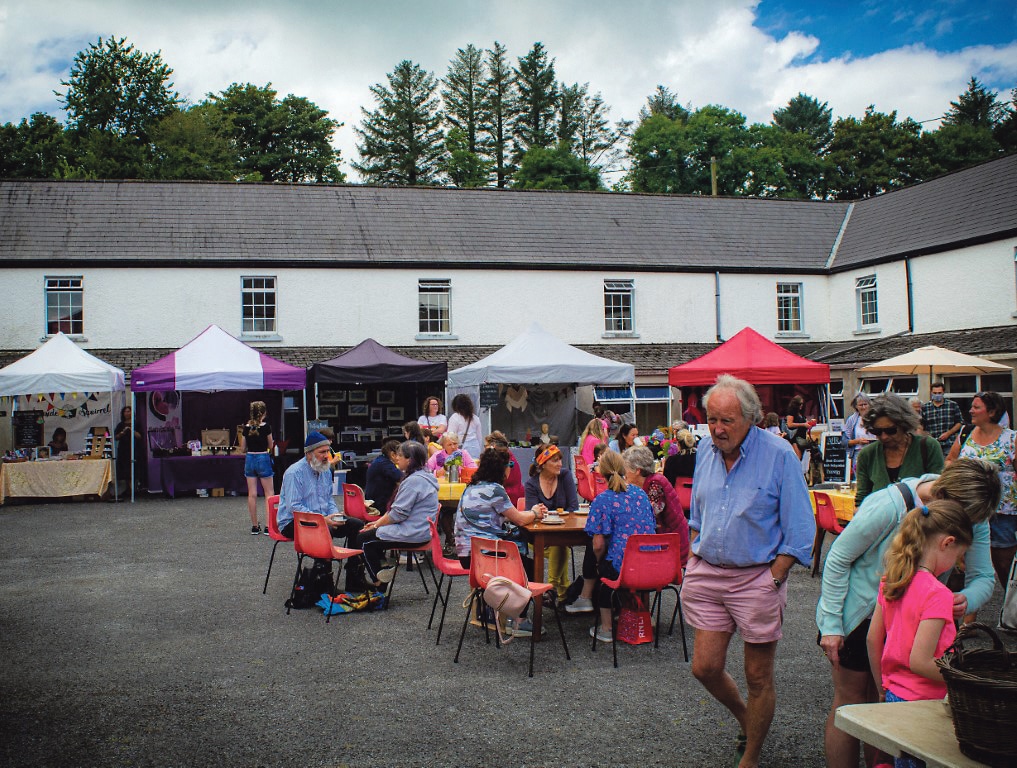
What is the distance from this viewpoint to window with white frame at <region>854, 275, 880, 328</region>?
880 inches

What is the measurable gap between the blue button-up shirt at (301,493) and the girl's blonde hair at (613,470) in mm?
3156

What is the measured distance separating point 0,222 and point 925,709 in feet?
73.7

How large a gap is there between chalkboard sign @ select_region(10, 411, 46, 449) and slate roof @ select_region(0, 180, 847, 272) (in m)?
3.84

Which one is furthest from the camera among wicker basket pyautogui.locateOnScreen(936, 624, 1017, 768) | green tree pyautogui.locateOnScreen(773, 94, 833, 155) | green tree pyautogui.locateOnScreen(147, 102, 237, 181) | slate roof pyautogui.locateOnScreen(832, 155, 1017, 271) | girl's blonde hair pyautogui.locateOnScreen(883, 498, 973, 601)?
green tree pyautogui.locateOnScreen(773, 94, 833, 155)

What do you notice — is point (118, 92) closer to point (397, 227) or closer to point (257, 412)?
point (397, 227)

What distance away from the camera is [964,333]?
1906 centimetres

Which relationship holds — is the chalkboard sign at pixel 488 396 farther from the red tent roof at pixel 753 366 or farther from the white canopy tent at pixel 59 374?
the white canopy tent at pixel 59 374

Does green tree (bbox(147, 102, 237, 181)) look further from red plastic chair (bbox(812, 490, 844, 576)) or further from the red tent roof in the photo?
red plastic chair (bbox(812, 490, 844, 576))

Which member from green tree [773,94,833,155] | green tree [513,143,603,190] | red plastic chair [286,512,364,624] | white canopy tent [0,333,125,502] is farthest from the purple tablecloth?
green tree [773,94,833,155]

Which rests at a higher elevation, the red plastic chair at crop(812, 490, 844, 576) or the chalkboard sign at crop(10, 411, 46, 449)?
the chalkboard sign at crop(10, 411, 46, 449)

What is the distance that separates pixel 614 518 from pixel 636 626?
84 cm

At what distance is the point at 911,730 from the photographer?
2.38 metres

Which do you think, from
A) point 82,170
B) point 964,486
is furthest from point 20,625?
point 82,170

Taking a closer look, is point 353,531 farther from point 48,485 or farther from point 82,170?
point 82,170
